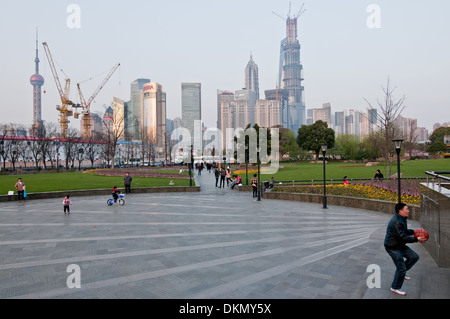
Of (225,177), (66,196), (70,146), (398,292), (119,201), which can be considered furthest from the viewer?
(70,146)

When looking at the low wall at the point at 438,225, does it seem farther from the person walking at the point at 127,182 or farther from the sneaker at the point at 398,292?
the person walking at the point at 127,182

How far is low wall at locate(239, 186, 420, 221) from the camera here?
482 inches

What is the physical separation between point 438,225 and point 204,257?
5676 mm

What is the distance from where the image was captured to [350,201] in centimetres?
1612

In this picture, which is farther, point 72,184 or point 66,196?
point 72,184

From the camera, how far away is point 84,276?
6.71m

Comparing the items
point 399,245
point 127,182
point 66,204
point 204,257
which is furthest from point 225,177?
point 399,245

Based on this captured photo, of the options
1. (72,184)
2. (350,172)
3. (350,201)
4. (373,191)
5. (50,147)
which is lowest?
(350,201)

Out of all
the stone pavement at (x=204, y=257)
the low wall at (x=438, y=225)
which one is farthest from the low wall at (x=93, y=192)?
the low wall at (x=438, y=225)

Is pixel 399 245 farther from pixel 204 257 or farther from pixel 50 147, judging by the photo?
pixel 50 147

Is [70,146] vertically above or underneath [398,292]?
above

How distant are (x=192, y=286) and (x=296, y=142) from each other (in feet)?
260

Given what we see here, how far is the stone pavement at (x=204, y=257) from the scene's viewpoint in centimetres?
591
